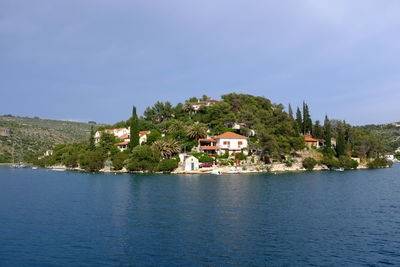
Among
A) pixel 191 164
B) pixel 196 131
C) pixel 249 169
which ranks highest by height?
pixel 196 131

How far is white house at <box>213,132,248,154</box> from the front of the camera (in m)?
89.9

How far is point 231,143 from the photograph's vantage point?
296ft

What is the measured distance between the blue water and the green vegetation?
3939cm

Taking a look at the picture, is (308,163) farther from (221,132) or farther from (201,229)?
(201,229)

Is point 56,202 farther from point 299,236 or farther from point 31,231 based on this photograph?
point 299,236

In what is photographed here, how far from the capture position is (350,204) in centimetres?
3862

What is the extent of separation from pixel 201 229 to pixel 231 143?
63.9 m

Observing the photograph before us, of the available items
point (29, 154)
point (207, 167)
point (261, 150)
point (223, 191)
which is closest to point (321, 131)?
point (261, 150)

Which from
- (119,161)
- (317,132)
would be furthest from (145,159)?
(317,132)

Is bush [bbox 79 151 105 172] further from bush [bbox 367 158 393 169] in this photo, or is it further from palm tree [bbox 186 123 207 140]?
bush [bbox 367 158 393 169]

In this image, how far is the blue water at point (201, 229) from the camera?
2089 cm

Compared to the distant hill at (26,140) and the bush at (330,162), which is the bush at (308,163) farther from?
the distant hill at (26,140)

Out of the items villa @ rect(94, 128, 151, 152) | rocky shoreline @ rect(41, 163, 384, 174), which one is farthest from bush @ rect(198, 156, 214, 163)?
villa @ rect(94, 128, 151, 152)

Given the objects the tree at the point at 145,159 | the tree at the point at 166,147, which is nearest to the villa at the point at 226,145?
the tree at the point at 166,147
